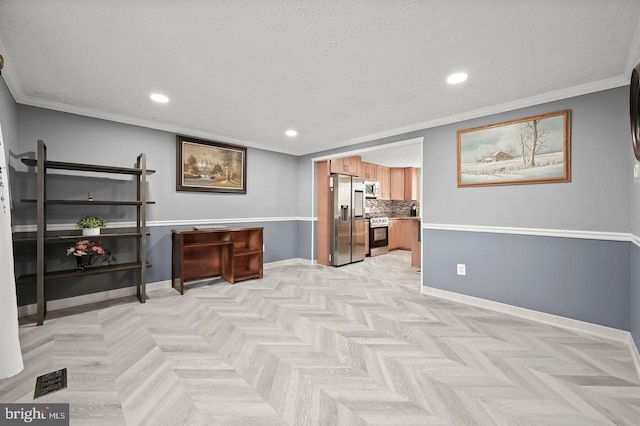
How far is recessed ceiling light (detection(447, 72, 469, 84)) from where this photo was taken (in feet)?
7.51

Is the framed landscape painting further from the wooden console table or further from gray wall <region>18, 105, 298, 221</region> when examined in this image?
the wooden console table

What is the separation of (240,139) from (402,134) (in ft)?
8.39

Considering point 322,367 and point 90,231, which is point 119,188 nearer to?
point 90,231

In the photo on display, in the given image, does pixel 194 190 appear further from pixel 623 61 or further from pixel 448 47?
pixel 623 61

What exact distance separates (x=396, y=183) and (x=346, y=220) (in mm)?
2898

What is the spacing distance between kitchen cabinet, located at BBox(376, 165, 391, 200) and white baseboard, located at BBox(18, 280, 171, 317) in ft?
17.4

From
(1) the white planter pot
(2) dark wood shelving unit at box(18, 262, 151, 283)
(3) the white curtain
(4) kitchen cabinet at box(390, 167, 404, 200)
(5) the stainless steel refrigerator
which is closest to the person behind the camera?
(3) the white curtain

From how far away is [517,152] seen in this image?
2859mm

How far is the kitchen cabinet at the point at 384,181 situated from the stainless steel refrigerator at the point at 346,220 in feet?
4.82

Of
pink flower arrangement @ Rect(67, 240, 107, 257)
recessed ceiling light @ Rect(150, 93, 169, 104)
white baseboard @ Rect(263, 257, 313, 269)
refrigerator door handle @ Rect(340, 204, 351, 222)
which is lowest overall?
white baseboard @ Rect(263, 257, 313, 269)

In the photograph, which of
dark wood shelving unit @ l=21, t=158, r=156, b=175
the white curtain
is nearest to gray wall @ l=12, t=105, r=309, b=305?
dark wood shelving unit @ l=21, t=158, r=156, b=175

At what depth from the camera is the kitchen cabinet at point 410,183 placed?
7.55 metres

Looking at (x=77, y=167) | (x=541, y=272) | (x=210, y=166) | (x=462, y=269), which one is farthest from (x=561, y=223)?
(x=77, y=167)

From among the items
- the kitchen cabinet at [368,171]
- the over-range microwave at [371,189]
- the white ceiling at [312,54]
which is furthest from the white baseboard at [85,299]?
the over-range microwave at [371,189]
